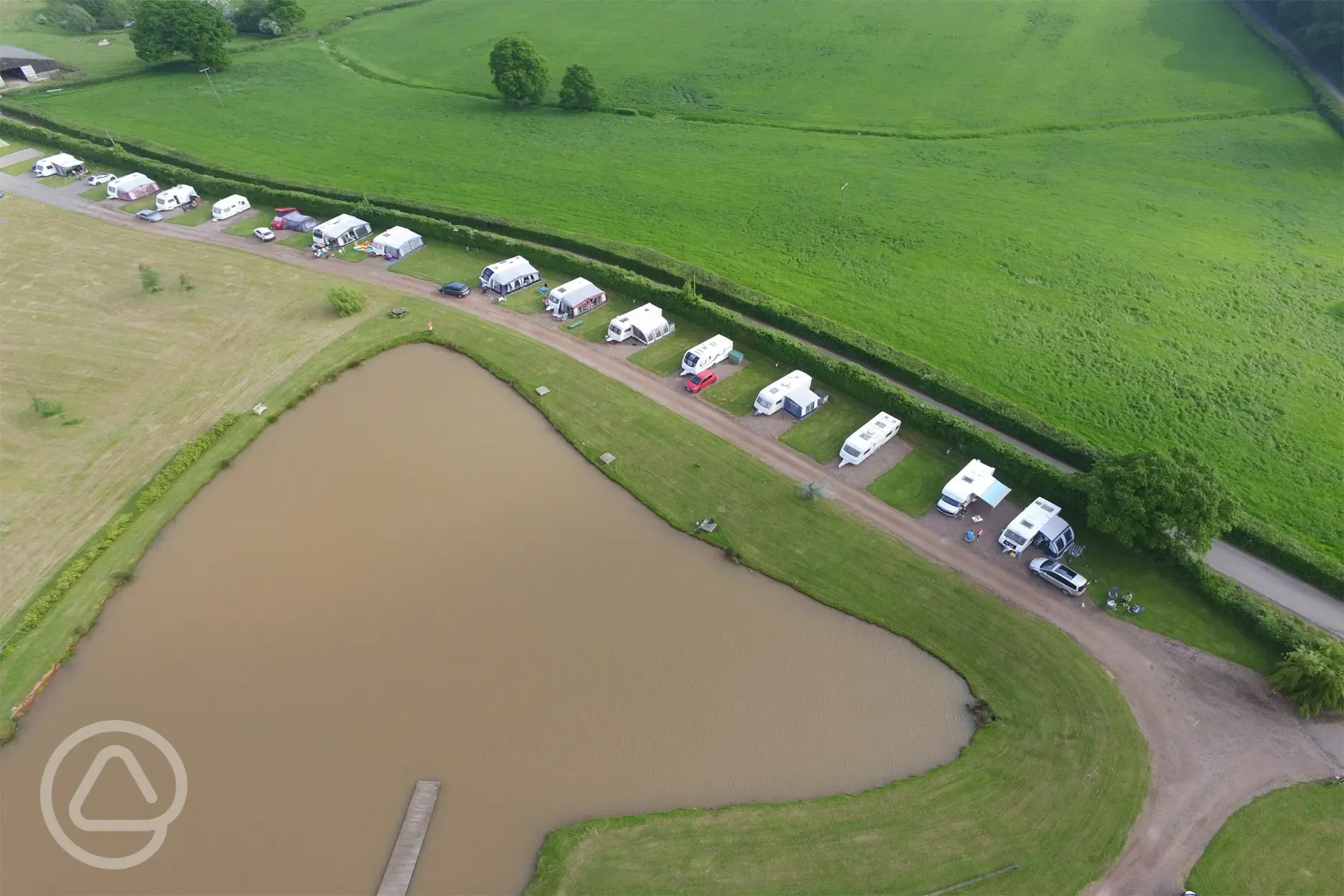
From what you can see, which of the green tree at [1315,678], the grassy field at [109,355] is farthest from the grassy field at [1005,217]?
the grassy field at [109,355]

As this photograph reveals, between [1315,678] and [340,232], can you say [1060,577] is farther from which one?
[340,232]

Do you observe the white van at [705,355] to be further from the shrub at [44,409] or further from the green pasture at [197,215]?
the green pasture at [197,215]

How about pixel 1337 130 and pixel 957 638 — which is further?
pixel 1337 130

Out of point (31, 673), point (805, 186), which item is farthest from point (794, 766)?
point (805, 186)

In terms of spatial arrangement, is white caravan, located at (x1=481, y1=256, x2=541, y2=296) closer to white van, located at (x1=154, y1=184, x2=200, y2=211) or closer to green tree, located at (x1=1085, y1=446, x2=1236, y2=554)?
white van, located at (x1=154, y1=184, x2=200, y2=211)

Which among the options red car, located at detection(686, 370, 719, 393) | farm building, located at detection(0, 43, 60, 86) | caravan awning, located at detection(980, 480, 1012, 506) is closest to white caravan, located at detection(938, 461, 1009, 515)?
caravan awning, located at detection(980, 480, 1012, 506)

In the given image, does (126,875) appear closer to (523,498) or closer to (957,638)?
(523,498)

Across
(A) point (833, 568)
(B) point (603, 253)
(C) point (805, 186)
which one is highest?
(C) point (805, 186)
